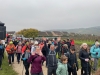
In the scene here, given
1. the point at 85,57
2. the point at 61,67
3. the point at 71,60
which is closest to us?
the point at 61,67

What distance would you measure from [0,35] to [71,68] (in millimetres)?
10396

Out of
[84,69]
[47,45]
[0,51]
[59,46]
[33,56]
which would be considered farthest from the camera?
[59,46]

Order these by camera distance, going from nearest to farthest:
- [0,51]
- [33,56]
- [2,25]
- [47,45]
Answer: [33,56] < [0,51] < [47,45] < [2,25]

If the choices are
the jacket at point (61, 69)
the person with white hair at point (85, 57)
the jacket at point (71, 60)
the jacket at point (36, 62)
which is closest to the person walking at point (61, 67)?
the jacket at point (61, 69)

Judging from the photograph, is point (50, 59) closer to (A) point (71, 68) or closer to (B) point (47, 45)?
(A) point (71, 68)

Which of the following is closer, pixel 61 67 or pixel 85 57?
pixel 61 67

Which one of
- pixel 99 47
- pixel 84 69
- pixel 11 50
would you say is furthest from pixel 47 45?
pixel 84 69

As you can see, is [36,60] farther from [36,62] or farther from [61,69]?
[61,69]

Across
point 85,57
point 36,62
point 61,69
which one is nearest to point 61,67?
point 61,69

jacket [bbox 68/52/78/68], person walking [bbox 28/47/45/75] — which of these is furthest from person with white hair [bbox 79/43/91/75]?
person walking [bbox 28/47/45/75]

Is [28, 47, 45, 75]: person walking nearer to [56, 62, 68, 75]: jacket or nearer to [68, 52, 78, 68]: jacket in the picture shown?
[56, 62, 68, 75]: jacket

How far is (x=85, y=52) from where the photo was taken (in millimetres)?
9297

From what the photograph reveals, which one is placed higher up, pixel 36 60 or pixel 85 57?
pixel 36 60

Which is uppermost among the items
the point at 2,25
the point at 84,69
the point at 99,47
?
the point at 2,25
